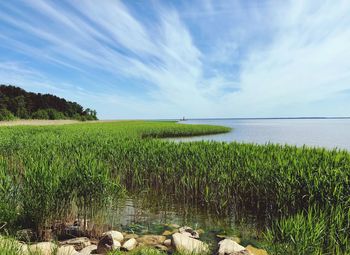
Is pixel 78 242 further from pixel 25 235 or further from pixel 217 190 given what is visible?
pixel 217 190

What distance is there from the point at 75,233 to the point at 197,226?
338 cm

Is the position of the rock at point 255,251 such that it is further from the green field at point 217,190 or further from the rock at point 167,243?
the rock at point 167,243

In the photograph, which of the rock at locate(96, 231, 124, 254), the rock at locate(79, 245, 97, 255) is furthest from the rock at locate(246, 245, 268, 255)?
the rock at locate(79, 245, 97, 255)

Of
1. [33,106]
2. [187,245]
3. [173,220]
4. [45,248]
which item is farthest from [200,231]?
[33,106]

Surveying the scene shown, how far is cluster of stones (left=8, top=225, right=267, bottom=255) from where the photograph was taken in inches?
243

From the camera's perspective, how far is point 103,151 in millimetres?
14547

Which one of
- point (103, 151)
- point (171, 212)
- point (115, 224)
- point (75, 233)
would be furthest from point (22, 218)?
point (103, 151)

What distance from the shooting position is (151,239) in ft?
25.1

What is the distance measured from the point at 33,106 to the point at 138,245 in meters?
123

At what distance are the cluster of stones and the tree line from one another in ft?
269

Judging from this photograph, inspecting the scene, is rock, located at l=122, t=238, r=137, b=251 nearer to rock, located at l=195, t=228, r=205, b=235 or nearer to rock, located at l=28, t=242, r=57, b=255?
rock, located at l=28, t=242, r=57, b=255

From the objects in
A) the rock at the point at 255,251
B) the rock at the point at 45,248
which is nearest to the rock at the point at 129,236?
the rock at the point at 45,248

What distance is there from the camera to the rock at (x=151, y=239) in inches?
292

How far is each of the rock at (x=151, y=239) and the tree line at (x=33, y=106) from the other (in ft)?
269
